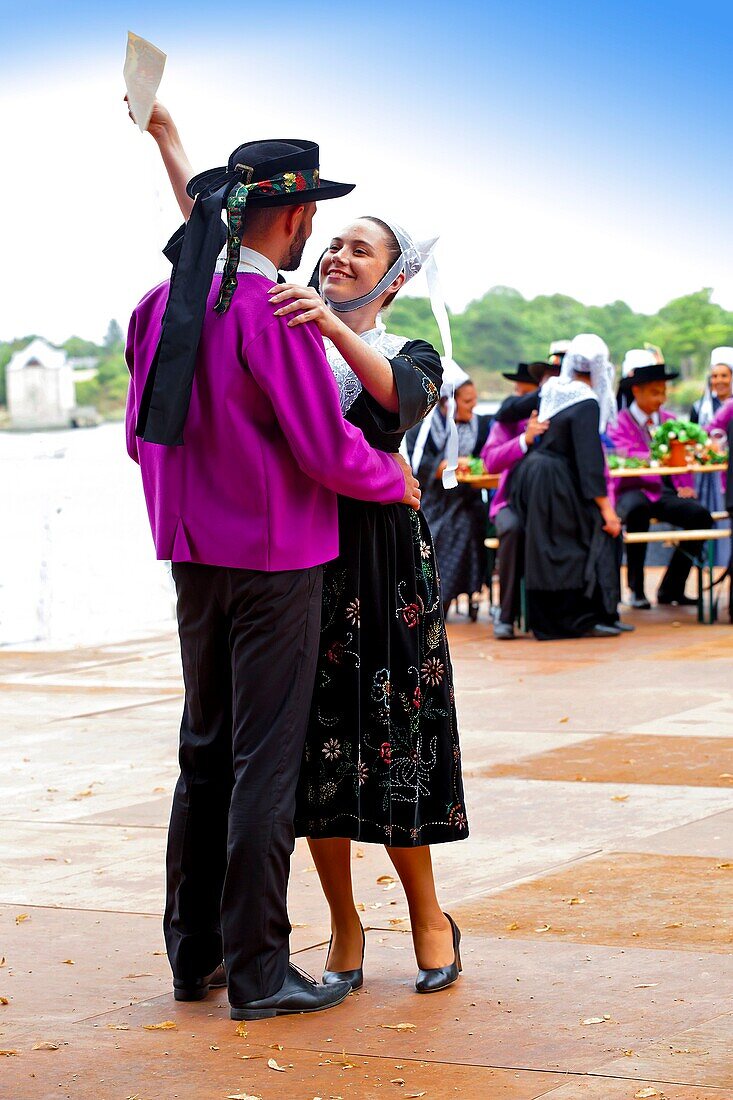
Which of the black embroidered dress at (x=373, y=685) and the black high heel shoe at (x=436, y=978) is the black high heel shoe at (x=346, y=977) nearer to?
the black high heel shoe at (x=436, y=978)

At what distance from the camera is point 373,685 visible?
3.26 meters

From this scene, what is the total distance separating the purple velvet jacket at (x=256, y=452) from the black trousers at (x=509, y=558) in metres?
6.50

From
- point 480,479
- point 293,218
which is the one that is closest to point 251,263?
point 293,218

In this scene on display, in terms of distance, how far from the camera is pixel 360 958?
336 cm

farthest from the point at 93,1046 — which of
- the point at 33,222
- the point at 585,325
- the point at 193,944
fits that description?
the point at 33,222

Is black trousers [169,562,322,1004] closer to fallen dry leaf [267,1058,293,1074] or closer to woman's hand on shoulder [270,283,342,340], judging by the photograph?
fallen dry leaf [267,1058,293,1074]

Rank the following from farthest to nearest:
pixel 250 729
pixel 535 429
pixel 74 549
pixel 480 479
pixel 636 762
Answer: pixel 74 549 → pixel 480 479 → pixel 535 429 → pixel 636 762 → pixel 250 729

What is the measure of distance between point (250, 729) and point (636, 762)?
2838 mm

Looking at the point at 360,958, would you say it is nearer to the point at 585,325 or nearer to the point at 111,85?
the point at 585,325

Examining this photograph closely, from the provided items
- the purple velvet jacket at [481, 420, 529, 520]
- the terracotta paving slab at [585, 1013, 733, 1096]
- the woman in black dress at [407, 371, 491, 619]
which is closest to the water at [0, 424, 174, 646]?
the woman in black dress at [407, 371, 491, 619]

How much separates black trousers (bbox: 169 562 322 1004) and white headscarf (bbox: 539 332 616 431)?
20.4ft

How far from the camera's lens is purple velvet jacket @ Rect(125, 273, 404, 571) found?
2982 mm

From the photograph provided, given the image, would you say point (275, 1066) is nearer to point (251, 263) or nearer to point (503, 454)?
point (251, 263)

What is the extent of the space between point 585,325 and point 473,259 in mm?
3462
